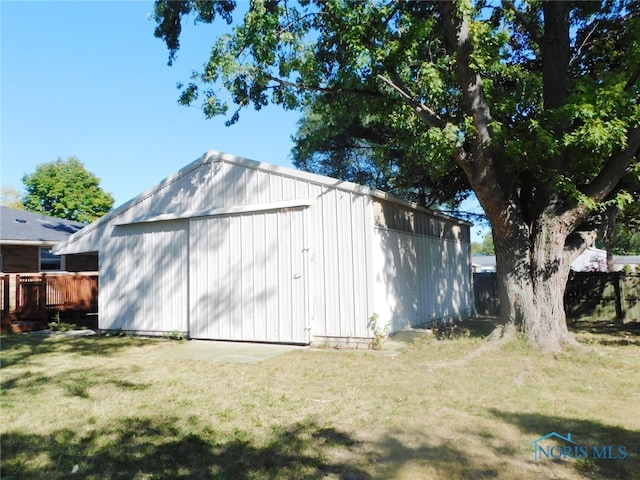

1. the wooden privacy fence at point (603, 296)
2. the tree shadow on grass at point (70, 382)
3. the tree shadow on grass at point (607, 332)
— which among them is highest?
the wooden privacy fence at point (603, 296)

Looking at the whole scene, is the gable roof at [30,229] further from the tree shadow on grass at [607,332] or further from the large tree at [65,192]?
the large tree at [65,192]

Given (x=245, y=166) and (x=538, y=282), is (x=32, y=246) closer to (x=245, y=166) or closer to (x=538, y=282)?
(x=245, y=166)

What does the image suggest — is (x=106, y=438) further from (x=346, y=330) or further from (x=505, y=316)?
(x=505, y=316)

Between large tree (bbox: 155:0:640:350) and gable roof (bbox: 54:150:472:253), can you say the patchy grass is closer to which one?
large tree (bbox: 155:0:640:350)

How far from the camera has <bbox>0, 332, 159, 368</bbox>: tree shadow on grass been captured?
8430mm

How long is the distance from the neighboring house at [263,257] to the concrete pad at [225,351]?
9.3 inches

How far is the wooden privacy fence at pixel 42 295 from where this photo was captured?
12.2 meters

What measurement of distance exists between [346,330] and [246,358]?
1955mm

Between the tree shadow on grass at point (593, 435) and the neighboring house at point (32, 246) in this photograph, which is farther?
the neighboring house at point (32, 246)

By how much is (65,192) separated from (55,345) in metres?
32.6

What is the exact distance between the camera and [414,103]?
8266 millimetres

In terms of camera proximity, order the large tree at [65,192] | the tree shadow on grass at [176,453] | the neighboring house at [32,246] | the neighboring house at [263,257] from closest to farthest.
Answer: the tree shadow on grass at [176,453], the neighboring house at [263,257], the neighboring house at [32,246], the large tree at [65,192]

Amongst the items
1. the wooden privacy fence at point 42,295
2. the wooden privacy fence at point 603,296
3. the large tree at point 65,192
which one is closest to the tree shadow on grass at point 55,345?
the wooden privacy fence at point 42,295

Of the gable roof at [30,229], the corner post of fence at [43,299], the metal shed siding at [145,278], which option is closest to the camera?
the metal shed siding at [145,278]
